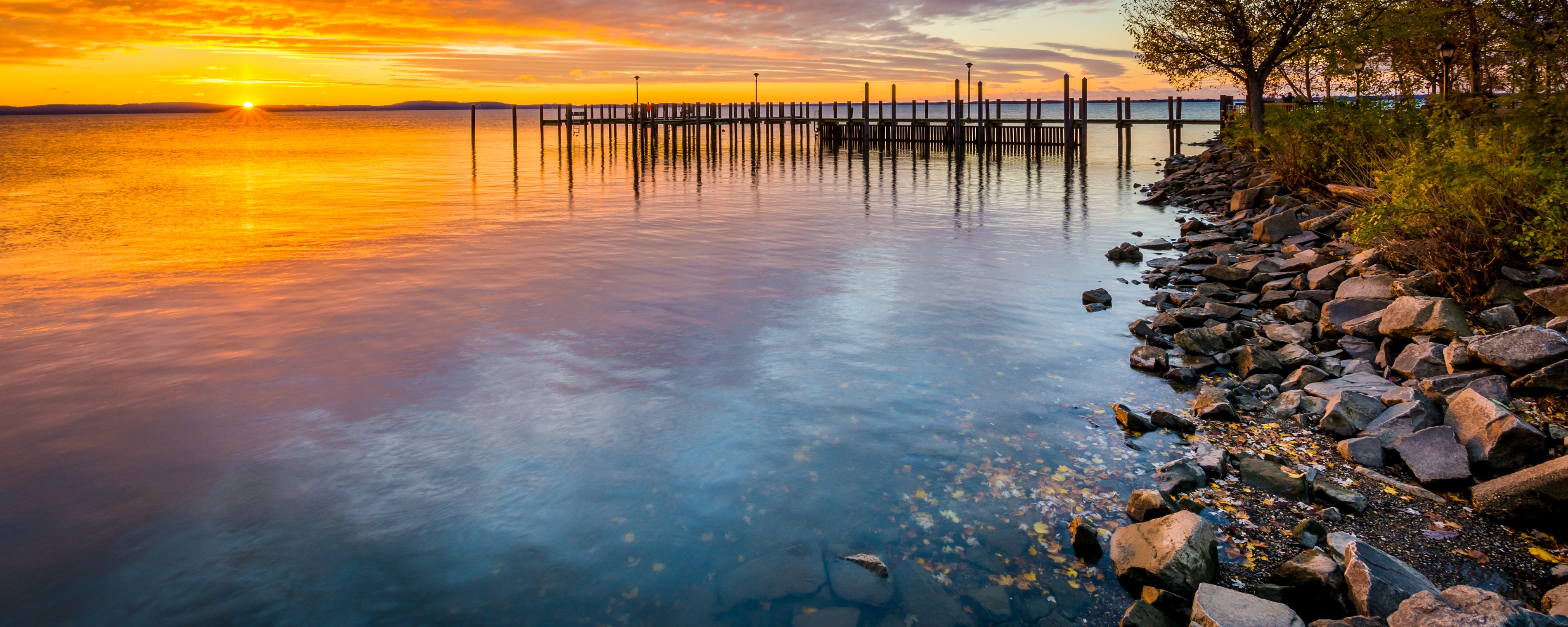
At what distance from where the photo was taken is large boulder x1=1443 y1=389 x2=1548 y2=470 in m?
5.88

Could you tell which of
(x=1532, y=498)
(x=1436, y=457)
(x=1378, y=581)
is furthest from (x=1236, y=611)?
(x=1436, y=457)

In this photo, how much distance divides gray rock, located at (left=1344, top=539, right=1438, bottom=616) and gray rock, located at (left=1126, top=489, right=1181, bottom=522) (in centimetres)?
97

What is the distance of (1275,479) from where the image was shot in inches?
237

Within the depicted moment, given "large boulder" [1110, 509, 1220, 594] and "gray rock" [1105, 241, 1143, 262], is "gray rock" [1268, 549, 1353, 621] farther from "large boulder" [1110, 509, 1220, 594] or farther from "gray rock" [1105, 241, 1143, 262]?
"gray rock" [1105, 241, 1143, 262]

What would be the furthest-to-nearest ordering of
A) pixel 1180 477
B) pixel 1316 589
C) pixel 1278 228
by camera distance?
pixel 1278 228, pixel 1180 477, pixel 1316 589

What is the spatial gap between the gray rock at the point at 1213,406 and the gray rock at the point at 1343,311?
7.84ft

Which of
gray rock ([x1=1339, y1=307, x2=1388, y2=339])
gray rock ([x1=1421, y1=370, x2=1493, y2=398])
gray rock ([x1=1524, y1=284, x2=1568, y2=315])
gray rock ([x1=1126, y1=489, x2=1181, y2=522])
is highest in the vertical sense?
gray rock ([x1=1524, y1=284, x2=1568, y2=315])

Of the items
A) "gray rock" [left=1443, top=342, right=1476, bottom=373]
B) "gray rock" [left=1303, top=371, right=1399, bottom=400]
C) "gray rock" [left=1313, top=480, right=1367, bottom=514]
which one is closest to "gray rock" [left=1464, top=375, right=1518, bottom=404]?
"gray rock" [left=1443, top=342, right=1476, bottom=373]

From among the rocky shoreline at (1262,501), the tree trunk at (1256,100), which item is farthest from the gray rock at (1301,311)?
the tree trunk at (1256,100)

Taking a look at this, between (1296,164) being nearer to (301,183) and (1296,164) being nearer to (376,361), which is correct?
(376,361)

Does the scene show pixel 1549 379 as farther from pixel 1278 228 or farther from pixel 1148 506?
pixel 1278 228

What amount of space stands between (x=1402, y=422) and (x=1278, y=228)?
9.94 m

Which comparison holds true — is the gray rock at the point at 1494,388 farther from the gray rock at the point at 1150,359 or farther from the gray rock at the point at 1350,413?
the gray rock at the point at 1150,359

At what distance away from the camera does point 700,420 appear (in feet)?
24.7
